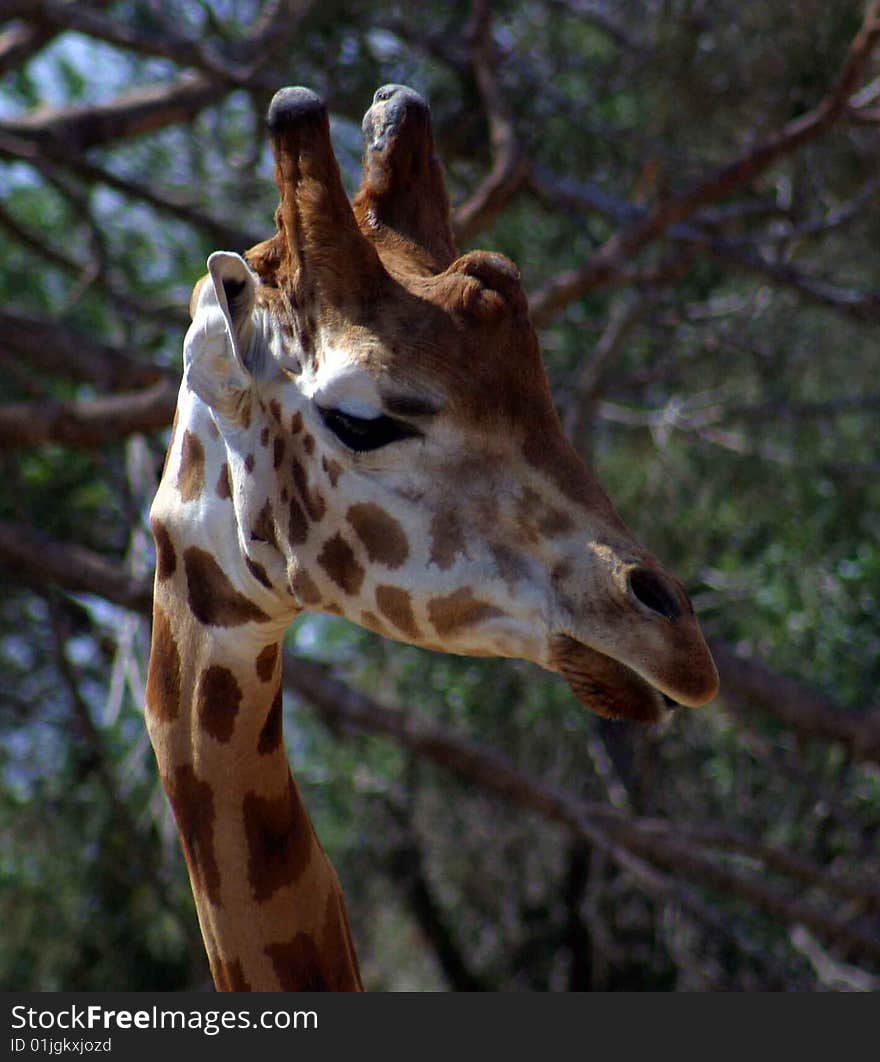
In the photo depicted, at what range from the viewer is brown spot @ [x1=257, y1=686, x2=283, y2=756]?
2.48 meters

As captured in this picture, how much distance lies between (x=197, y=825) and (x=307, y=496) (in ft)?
2.02

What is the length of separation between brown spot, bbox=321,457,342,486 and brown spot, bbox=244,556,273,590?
0.21 m

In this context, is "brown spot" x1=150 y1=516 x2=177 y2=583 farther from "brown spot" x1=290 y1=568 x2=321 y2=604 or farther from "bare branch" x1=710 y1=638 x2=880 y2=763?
"bare branch" x1=710 y1=638 x2=880 y2=763

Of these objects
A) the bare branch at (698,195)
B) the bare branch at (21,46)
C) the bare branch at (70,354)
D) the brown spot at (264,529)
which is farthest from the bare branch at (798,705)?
the bare branch at (21,46)

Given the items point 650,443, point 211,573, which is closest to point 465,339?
point 211,573

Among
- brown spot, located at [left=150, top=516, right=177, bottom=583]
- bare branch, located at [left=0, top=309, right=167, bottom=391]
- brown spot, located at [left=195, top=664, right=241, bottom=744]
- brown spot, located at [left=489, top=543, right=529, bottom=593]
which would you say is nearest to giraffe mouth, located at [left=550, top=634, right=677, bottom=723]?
brown spot, located at [left=489, top=543, right=529, bottom=593]

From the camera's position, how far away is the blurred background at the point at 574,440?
543 cm

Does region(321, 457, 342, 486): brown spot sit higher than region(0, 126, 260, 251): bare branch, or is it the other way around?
region(321, 457, 342, 486): brown spot

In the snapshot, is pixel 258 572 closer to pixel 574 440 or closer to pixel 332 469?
pixel 332 469

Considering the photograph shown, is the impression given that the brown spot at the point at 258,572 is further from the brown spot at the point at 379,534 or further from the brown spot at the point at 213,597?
the brown spot at the point at 379,534

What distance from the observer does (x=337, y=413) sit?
2.21 meters

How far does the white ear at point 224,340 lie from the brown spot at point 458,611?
467 mm

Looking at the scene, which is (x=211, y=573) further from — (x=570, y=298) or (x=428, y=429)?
Answer: (x=570, y=298)

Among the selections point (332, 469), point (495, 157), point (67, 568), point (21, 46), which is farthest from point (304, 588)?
point (21, 46)
